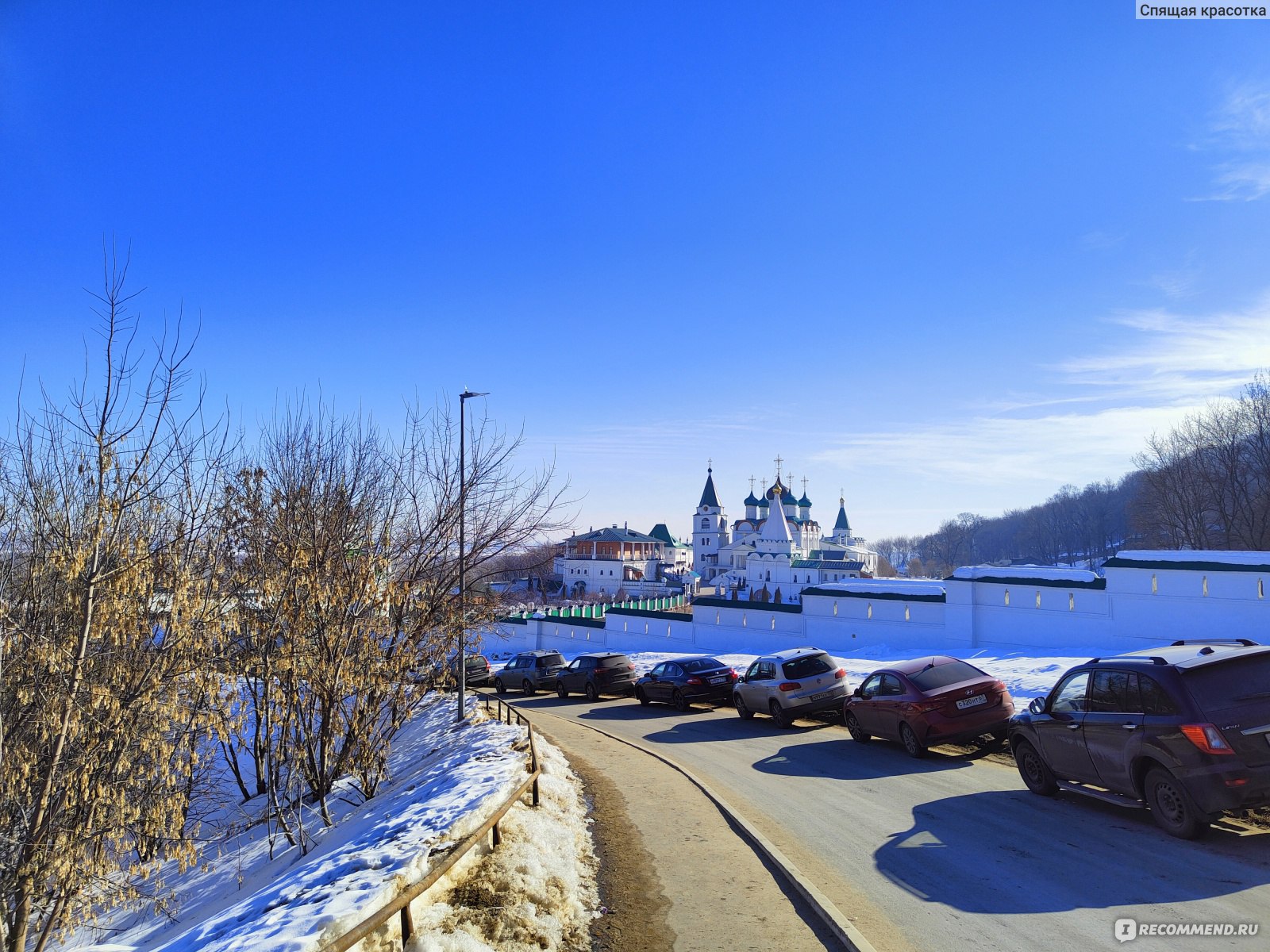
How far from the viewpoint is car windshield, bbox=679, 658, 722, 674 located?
19.7 meters

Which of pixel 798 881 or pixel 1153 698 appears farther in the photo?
pixel 1153 698

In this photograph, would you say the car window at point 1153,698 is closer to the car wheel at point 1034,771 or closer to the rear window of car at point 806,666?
the car wheel at point 1034,771

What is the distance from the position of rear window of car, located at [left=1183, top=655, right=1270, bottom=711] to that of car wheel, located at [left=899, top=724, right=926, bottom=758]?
4997 millimetres

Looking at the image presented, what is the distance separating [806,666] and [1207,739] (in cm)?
929

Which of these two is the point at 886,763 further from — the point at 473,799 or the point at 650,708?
the point at 650,708

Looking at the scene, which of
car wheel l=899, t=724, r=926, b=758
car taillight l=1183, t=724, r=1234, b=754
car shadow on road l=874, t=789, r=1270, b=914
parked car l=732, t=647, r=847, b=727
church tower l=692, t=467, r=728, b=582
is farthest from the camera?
church tower l=692, t=467, r=728, b=582

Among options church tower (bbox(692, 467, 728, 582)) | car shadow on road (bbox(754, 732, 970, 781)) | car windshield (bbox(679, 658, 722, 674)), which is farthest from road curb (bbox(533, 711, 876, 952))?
church tower (bbox(692, 467, 728, 582))

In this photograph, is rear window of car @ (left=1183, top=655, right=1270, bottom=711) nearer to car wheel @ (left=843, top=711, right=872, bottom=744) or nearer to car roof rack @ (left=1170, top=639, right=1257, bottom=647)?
car roof rack @ (left=1170, top=639, right=1257, bottom=647)

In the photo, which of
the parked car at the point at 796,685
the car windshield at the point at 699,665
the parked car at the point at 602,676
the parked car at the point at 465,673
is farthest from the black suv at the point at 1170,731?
the parked car at the point at 602,676

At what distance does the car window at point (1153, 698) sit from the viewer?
23.2 feet

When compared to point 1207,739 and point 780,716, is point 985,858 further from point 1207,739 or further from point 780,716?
point 780,716

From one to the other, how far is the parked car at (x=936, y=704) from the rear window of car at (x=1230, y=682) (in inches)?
164

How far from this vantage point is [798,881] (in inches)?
254

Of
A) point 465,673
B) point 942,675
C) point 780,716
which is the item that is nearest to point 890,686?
point 942,675
